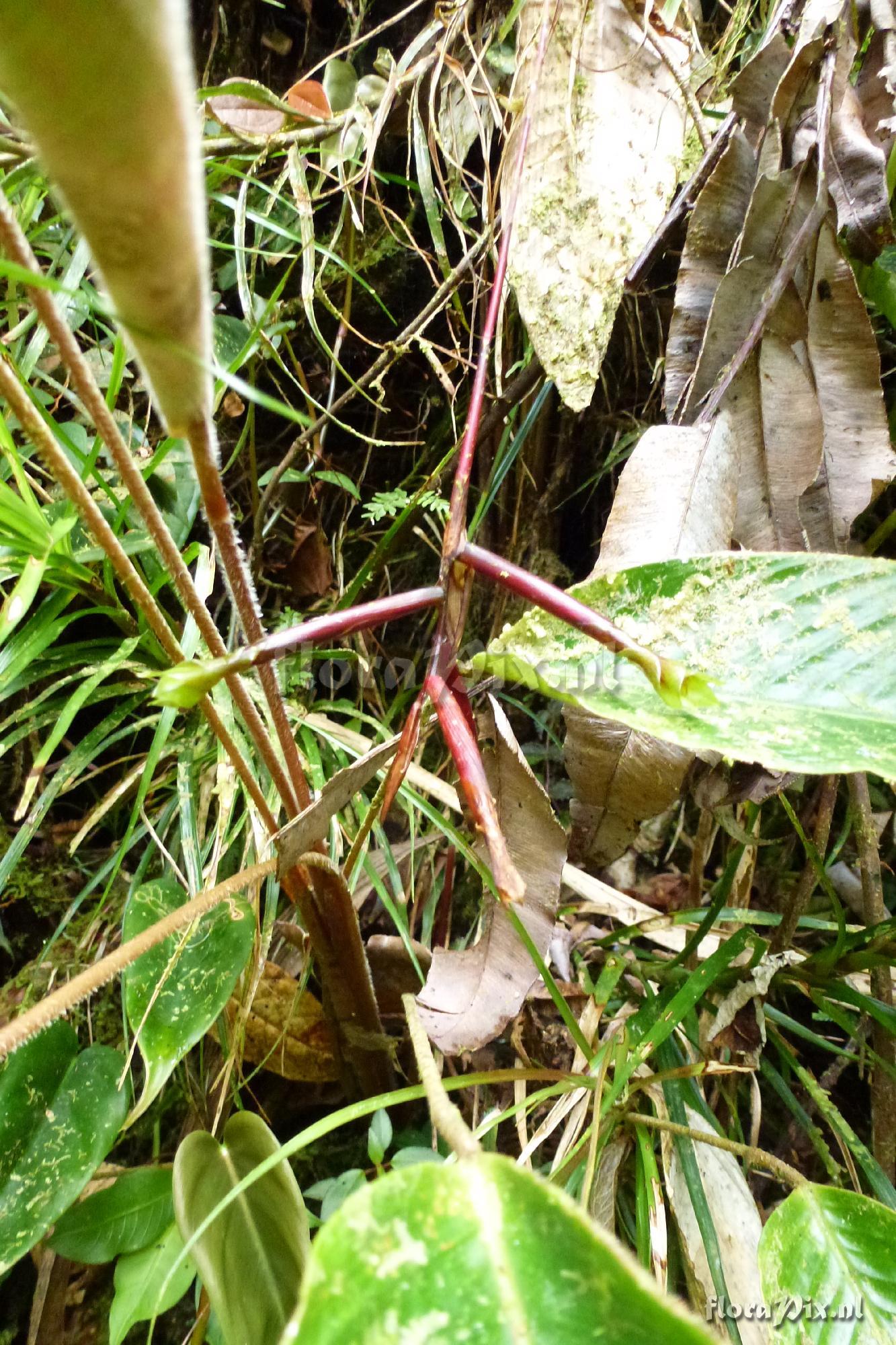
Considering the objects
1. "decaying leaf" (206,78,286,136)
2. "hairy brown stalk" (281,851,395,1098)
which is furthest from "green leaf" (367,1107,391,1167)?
"decaying leaf" (206,78,286,136)

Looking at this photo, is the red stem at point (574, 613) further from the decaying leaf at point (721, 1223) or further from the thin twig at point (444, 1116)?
the decaying leaf at point (721, 1223)

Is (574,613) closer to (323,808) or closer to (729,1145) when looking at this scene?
(323,808)

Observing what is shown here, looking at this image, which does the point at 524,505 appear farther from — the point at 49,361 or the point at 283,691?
the point at 49,361

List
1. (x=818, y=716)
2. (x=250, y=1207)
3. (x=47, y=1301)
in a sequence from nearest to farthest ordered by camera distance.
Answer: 1. (x=818, y=716)
2. (x=250, y=1207)
3. (x=47, y=1301)

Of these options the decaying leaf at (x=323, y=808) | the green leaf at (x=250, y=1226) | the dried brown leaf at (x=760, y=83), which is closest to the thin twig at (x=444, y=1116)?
the decaying leaf at (x=323, y=808)

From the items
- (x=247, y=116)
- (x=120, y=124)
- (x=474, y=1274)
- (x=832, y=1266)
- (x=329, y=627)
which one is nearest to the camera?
(x=120, y=124)

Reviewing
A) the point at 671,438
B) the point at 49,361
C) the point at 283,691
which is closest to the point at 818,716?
the point at 671,438

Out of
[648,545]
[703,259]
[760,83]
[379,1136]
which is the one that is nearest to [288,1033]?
[379,1136]
